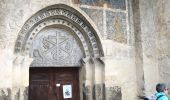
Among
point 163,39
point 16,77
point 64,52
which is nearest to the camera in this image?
point 16,77

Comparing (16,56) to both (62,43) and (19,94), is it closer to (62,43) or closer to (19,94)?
(19,94)

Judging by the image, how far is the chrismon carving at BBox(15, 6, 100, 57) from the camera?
5535mm

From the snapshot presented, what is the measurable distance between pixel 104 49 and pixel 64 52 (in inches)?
33.5

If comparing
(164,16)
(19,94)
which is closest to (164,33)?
(164,16)

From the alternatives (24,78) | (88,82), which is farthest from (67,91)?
(24,78)

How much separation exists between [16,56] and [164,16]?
3.24 meters

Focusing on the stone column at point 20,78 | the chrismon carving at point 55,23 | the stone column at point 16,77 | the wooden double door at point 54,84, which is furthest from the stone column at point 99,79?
the stone column at point 16,77

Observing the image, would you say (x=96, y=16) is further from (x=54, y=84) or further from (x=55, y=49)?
(x=54, y=84)

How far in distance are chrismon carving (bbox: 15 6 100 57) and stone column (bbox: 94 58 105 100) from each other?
190mm

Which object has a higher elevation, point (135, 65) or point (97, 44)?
point (97, 44)

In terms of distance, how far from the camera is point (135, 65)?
6.32 metres

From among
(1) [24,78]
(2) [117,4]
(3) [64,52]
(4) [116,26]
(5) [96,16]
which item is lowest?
(1) [24,78]

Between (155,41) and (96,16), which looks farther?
(155,41)

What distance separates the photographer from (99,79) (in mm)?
6020
